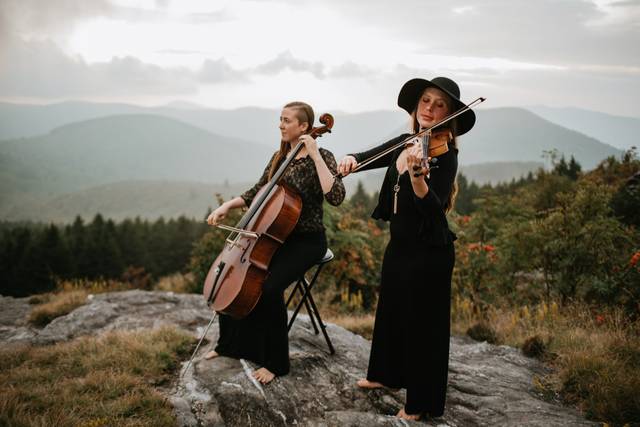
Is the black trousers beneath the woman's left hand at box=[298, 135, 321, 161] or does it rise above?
beneath

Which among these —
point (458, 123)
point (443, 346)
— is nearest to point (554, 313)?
point (443, 346)

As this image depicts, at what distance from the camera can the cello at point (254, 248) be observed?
131 inches

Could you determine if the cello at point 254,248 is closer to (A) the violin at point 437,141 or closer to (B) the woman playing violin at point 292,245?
(B) the woman playing violin at point 292,245

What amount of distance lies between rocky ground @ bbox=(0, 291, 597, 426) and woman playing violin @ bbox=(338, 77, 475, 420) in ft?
1.17

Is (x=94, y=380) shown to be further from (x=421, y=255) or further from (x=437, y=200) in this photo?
(x=437, y=200)

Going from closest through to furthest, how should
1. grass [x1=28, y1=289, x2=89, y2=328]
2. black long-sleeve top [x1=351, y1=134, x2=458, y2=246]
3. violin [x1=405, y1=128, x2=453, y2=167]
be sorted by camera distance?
black long-sleeve top [x1=351, y1=134, x2=458, y2=246]
violin [x1=405, y1=128, x2=453, y2=167]
grass [x1=28, y1=289, x2=89, y2=328]

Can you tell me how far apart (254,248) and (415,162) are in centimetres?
148

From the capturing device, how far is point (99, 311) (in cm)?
624

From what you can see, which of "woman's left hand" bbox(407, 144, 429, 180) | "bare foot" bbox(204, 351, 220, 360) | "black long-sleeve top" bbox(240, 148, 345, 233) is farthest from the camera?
"bare foot" bbox(204, 351, 220, 360)

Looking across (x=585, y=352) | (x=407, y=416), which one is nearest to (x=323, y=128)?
(x=407, y=416)

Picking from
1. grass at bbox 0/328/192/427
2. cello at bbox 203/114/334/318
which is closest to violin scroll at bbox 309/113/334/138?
cello at bbox 203/114/334/318

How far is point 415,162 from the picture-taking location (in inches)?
98.9

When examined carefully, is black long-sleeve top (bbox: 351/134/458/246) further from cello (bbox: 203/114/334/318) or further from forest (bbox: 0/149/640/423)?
forest (bbox: 0/149/640/423)

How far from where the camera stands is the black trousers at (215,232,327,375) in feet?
11.4
